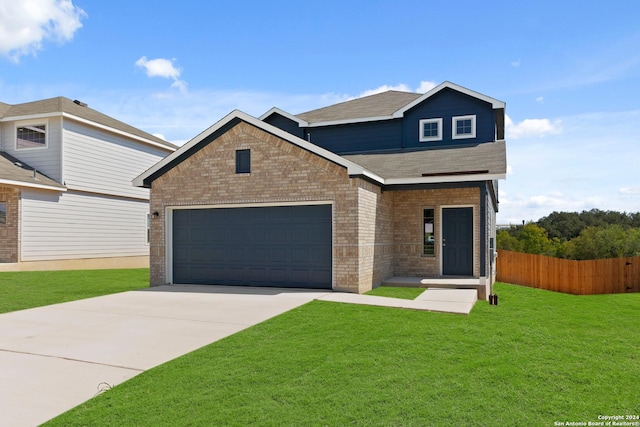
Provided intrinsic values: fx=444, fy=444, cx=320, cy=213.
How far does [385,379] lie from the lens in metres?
4.96

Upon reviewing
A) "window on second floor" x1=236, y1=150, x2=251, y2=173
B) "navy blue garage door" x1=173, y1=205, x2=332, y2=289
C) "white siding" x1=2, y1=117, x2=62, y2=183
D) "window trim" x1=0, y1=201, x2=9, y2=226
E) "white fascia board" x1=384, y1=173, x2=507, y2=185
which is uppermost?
"white siding" x1=2, y1=117, x2=62, y2=183

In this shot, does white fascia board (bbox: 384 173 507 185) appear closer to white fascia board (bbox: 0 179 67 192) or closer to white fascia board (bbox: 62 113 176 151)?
white fascia board (bbox: 0 179 67 192)

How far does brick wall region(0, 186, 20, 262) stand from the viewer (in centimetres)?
1777

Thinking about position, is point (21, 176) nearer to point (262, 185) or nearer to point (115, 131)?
point (115, 131)

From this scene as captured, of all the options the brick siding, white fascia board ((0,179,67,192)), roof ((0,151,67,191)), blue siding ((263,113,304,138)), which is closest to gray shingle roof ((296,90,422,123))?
blue siding ((263,113,304,138))

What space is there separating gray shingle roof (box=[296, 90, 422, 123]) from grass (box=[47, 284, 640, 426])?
38.2ft

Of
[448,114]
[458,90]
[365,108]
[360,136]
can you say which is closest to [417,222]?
[448,114]

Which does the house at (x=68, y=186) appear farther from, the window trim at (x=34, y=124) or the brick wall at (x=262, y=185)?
the brick wall at (x=262, y=185)

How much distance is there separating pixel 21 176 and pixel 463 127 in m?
17.4

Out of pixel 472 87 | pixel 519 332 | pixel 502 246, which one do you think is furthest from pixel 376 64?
pixel 502 246

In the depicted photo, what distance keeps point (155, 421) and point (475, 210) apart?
12.0 m

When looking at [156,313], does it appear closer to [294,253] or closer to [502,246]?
[294,253]

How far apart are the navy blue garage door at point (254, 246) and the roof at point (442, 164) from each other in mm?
2705

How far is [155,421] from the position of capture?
3977mm
